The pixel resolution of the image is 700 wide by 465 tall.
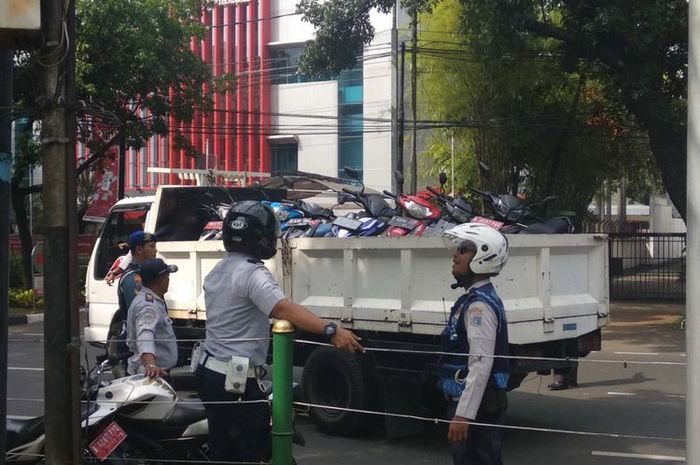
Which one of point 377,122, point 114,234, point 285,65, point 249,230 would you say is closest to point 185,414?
point 249,230

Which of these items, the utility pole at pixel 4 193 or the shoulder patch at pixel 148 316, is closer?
the utility pole at pixel 4 193

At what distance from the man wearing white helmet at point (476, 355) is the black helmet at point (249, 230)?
38.9 inches

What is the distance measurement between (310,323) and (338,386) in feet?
13.4

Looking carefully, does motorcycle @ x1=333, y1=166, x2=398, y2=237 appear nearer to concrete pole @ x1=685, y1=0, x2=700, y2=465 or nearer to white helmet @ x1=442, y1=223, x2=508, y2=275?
white helmet @ x1=442, y1=223, x2=508, y2=275

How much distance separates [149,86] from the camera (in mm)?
21547

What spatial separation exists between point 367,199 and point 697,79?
4.90 metres

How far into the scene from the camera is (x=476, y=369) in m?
4.61

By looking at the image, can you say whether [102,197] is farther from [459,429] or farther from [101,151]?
[459,429]

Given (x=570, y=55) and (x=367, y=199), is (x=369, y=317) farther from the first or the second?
(x=570, y=55)

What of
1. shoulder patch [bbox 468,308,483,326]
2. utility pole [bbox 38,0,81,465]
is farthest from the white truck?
utility pole [bbox 38,0,81,465]

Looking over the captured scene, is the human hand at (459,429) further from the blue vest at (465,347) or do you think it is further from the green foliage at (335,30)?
the green foliage at (335,30)

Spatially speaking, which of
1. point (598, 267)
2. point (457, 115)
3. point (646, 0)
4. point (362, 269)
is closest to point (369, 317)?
point (362, 269)

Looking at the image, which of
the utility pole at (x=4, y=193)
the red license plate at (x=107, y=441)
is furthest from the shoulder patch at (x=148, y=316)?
the utility pole at (x=4, y=193)

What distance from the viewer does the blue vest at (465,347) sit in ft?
15.5
